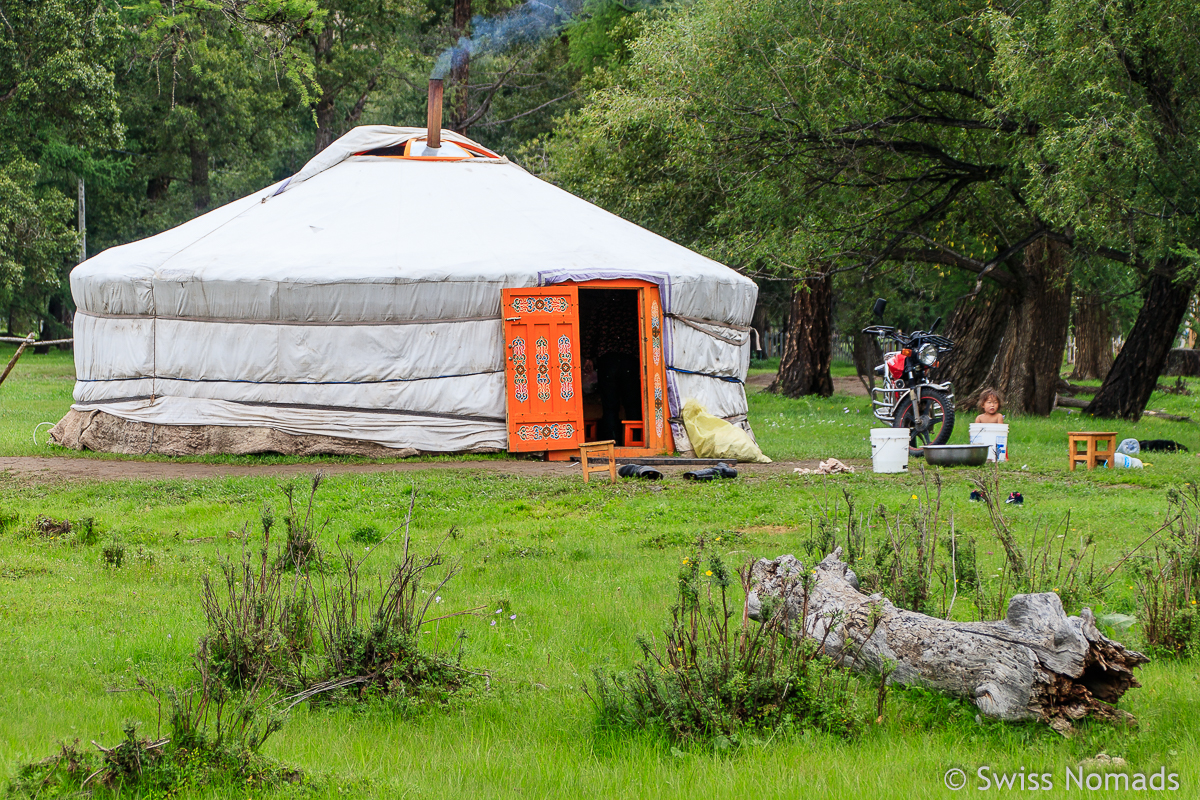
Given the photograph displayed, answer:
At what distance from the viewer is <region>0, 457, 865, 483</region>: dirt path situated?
863cm

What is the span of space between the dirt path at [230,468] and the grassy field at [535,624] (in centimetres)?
33

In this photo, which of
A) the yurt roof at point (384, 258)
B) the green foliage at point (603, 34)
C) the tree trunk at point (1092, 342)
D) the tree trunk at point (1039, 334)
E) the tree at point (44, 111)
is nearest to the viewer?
the yurt roof at point (384, 258)

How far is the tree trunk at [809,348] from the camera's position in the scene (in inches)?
708

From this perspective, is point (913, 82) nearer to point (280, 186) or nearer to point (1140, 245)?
point (1140, 245)

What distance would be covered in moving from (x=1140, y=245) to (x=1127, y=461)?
7.72 ft

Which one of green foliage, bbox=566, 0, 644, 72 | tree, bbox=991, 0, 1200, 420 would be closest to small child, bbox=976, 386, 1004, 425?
tree, bbox=991, 0, 1200, 420

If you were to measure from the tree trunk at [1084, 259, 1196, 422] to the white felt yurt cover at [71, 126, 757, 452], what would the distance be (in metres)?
5.35

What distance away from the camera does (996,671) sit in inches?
122

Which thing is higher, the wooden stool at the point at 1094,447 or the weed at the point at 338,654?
the wooden stool at the point at 1094,447

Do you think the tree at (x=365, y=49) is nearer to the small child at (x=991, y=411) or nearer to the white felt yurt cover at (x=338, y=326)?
the white felt yurt cover at (x=338, y=326)

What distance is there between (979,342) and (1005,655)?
13.6 metres

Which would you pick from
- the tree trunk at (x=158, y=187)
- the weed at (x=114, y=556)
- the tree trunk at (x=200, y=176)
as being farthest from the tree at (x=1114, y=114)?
the tree trunk at (x=158, y=187)

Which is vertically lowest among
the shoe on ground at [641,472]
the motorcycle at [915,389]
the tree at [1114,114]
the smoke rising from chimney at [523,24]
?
the shoe on ground at [641,472]

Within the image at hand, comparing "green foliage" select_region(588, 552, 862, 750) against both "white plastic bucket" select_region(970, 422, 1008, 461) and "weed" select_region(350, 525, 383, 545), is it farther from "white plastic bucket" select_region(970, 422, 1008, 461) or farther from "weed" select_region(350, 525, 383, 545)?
"white plastic bucket" select_region(970, 422, 1008, 461)
